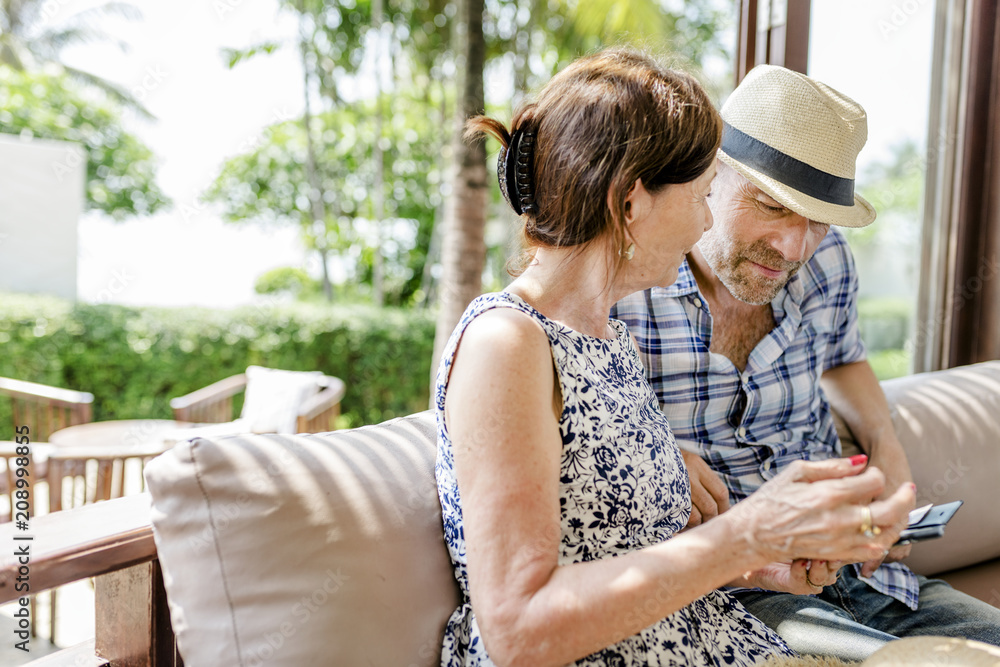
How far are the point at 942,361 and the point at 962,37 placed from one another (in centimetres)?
135

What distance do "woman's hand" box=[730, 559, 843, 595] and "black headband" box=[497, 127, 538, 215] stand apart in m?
0.73

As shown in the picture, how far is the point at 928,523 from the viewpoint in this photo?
1163mm

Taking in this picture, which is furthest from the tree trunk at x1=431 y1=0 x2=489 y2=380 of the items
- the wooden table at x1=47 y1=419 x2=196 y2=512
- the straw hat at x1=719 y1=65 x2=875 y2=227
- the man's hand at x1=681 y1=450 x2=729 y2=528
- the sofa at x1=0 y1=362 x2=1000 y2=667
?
the sofa at x1=0 y1=362 x2=1000 y2=667

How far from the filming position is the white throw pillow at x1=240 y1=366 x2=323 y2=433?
11.2 ft

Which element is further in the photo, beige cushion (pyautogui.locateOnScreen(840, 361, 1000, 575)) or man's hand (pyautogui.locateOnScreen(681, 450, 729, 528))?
beige cushion (pyautogui.locateOnScreen(840, 361, 1000, 575))

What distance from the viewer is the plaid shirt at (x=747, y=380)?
1618mm

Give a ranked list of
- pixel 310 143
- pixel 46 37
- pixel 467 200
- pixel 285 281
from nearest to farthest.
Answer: pixel 467 200, pixel 310 143, pixel 285 281, pixel 46 37

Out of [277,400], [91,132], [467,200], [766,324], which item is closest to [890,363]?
[766,324]

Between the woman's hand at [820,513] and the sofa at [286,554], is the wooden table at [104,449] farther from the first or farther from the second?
the woman's hand at [820,513]

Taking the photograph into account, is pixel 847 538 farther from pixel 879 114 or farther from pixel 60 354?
pixel 60 354

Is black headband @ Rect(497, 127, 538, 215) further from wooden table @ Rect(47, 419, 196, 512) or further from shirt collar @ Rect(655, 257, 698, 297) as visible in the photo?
wooden table @ Rect(47, 419, 196, 512)

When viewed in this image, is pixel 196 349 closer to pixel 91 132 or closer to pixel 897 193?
pixel 897 193

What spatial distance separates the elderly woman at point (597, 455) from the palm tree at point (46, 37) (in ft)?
54.4

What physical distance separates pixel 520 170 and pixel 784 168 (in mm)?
712
